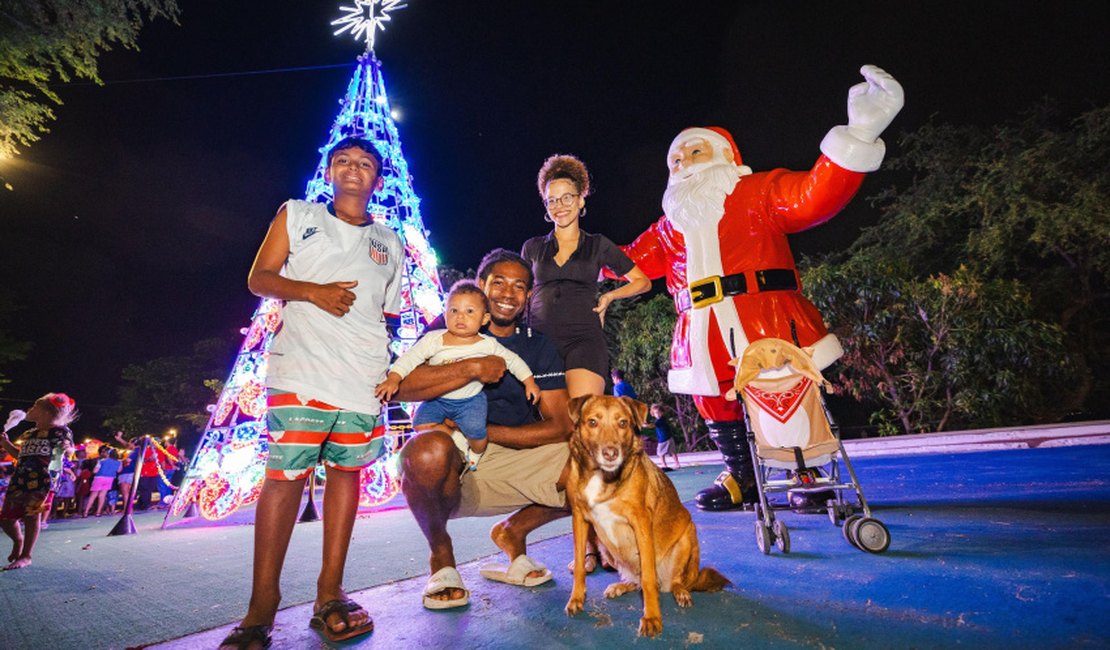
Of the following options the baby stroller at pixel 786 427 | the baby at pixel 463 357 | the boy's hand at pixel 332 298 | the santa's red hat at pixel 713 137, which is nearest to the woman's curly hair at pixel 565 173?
the santa's red hat at pixel 713 137

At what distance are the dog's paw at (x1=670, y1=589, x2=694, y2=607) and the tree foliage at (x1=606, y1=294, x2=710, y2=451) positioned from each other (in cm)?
1336

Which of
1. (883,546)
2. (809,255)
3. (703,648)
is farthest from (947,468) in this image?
(809,255)

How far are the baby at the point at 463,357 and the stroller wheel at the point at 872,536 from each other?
1790mm

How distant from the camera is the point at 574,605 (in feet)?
6.57

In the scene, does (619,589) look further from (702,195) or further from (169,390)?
(169,390)

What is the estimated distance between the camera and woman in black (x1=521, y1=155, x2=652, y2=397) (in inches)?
126

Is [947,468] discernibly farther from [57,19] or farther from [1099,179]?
[57,19]

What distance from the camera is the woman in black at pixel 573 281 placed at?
320cm

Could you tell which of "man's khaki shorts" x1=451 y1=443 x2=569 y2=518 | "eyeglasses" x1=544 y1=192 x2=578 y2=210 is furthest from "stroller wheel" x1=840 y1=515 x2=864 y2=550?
"eyeglasses" x1=544 y1=192 x2=578 y2=210

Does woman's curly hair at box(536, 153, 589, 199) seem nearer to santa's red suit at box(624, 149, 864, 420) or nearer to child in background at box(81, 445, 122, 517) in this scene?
santa's red suit at box(624, 149, 864, 420)

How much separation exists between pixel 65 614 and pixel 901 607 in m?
4.07

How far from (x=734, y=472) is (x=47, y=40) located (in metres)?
9.78

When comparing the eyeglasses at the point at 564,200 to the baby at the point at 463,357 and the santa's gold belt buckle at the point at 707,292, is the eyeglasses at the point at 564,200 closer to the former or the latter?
the baby at the point at 463,357

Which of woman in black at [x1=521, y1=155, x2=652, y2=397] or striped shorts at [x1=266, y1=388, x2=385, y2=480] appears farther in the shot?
woman in black at [x1=521, y1=155, x2=652, y2=397]
